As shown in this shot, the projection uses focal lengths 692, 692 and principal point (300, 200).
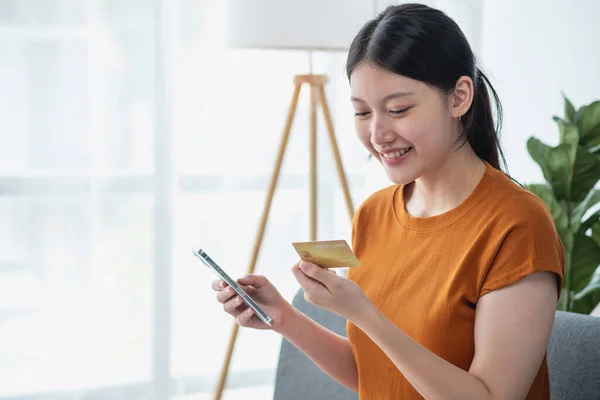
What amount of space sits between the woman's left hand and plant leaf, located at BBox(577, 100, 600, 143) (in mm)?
1223

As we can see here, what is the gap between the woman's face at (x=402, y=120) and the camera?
3.86ft

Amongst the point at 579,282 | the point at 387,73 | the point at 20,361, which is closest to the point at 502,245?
the point at 387,73

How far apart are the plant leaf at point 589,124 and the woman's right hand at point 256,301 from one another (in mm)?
1124

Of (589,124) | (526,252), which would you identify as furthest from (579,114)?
(526,252)

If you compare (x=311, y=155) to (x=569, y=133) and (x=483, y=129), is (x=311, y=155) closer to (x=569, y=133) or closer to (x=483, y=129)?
(x=569, y=133)

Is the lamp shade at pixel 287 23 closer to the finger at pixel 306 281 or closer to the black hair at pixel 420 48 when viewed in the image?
the black hair at pixel 420 48

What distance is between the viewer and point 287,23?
2.33 m

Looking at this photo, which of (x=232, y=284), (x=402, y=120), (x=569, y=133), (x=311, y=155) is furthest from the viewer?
(x=311, y=155)

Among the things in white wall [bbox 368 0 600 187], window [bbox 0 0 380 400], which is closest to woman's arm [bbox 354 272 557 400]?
white wall [bbox 368 0 600 187]

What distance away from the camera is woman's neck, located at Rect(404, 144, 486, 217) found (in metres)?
1.26

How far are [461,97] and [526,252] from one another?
0.29m

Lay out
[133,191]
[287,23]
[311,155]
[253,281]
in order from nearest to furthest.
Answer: [253,281] < [287,23] < [311,155] < [133,191]

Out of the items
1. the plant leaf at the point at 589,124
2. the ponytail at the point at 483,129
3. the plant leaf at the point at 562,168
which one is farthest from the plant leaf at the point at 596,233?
the ponytail at the point at 483,129

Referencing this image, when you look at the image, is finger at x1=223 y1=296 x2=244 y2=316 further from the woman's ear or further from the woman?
the woman's ear
